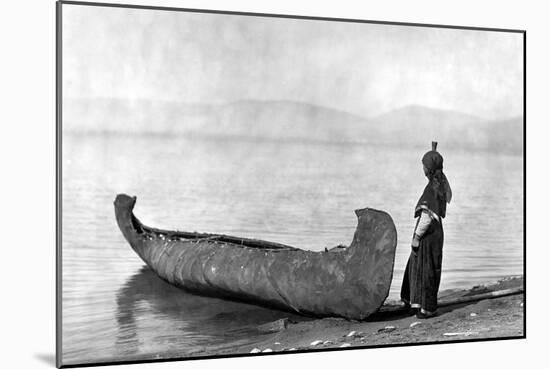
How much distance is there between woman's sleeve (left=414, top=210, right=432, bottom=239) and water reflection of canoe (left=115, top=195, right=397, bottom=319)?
541mm

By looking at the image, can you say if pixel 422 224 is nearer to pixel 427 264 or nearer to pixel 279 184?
pixel 427 264

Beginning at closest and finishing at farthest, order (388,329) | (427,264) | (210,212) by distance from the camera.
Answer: (210,212) → (388,329) → (427,264)

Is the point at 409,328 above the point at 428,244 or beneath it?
beneath

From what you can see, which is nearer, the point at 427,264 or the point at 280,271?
the point at 280,271

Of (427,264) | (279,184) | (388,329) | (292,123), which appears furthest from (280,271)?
(427,264)

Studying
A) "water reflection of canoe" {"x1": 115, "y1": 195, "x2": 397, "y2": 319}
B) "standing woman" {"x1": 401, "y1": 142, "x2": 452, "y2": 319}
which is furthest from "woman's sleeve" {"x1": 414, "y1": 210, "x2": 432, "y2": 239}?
"water reflection of canoe" {"x1": 115, "y1": 195, "x2": 397, "y2": 319}

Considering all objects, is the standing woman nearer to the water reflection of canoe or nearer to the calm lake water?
the calm lake water

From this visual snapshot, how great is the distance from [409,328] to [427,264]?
0.56 m

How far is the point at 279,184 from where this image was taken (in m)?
8.55

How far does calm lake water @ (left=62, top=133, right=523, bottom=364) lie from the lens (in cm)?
797

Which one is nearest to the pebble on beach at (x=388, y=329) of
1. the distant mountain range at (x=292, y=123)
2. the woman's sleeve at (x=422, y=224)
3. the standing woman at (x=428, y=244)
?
the standing woman at (x=428, y=244)

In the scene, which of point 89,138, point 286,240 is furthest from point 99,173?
point 286,240

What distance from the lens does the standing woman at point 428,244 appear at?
28.9ft

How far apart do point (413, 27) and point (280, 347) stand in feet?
9.77
